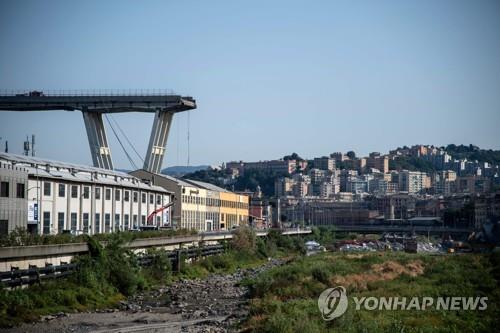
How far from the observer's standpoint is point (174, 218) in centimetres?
7931

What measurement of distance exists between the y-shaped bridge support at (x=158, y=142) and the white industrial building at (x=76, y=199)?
17491 millimetres

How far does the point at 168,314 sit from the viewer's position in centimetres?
3706

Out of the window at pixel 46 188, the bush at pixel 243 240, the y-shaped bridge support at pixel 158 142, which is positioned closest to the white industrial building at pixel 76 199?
the window at pixel 46 188

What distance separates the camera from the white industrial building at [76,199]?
46.8 m

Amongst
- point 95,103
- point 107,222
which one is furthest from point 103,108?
point 107,222

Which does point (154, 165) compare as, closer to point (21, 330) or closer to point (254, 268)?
point (254, 268)

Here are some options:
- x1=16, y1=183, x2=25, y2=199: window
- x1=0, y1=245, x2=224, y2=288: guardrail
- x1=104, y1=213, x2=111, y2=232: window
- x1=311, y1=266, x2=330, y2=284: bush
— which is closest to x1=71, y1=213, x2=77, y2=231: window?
x1=104, y1=213, x2=111, y2=232: window

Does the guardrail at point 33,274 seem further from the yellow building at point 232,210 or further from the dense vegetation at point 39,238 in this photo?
the yellow building at point 232,210

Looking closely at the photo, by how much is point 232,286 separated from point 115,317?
17.4 metres

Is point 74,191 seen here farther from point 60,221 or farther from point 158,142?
point 158,142

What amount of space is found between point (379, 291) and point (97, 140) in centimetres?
5067

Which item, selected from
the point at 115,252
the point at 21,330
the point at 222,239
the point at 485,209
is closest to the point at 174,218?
the point at 222,239

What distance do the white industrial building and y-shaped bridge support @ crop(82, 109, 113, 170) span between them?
16.9 meters

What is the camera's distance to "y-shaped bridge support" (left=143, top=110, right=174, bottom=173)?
287 feet
